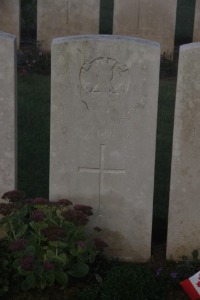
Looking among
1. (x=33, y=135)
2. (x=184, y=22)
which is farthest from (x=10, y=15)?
(x=184, y=22)

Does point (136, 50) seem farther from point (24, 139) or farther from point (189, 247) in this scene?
point (24, 139)

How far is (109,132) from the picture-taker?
179 inches

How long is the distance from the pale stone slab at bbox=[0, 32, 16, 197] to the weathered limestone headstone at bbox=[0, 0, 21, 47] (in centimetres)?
678

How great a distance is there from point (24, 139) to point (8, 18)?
15.3 feet

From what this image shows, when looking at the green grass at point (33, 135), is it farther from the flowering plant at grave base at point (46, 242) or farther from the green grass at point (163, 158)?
the flowering plant at grave base at point (46, 242)

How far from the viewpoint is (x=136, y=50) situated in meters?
4.36

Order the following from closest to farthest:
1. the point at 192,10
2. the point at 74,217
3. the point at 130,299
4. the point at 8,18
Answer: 1. the point at 130,299
2. the point at 74,217
3. the point at 8,18
4. the point at 192,10

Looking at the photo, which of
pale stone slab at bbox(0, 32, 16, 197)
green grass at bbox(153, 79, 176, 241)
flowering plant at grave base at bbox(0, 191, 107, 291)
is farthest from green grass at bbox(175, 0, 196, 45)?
flowering plant at grave base at bbox(0, 191, 107, 291)

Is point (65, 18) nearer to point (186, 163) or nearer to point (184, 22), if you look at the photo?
point (184, 22)

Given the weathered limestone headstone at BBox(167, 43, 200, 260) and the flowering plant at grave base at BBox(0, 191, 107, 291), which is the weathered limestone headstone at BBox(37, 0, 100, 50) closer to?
the weathered limestone headstone at BBox(167, 43, 200, 260)

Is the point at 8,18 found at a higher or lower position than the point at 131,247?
higher

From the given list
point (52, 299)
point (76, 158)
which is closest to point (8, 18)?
point (76, 158)

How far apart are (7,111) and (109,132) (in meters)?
0.73

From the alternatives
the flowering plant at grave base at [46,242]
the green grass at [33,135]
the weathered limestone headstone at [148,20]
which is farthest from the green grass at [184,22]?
the flowering plant at grave base at [46,242]
